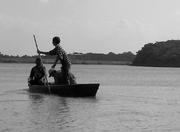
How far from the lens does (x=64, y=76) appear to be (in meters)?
26.5

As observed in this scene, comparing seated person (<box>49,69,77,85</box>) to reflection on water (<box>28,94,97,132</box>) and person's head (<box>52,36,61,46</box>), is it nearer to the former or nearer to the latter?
reflection on water (<box>28,94,97,132</box>)

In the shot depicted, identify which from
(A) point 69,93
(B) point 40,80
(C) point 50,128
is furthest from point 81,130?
(B) point 40,80

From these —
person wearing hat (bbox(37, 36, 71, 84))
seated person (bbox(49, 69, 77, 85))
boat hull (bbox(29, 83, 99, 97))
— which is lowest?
boat hull (bbox(29, 83, 99, 97))

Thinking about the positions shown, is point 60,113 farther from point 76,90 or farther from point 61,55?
point 61,55

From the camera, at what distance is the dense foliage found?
175625 millimetres

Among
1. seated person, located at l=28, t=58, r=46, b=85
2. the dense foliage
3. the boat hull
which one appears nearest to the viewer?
the boat hull

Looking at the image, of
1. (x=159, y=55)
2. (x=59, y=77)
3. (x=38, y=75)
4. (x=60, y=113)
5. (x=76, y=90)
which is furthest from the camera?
(x=159, y=55)

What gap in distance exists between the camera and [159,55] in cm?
17775

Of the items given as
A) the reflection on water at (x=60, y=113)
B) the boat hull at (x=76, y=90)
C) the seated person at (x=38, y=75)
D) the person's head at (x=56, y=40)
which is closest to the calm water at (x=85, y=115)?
the reflection on water at (x=60, y=113)

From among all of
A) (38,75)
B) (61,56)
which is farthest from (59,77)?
(38,75)

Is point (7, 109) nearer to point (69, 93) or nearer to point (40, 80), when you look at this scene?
point (69, 93)

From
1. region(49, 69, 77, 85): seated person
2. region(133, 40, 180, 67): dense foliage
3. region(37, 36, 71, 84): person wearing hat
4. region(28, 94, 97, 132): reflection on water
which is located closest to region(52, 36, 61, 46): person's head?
region(37, 36, 71, 84): person wearing hat

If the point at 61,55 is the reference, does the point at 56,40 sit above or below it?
above

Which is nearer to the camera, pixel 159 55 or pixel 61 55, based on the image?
pixel 61 55
